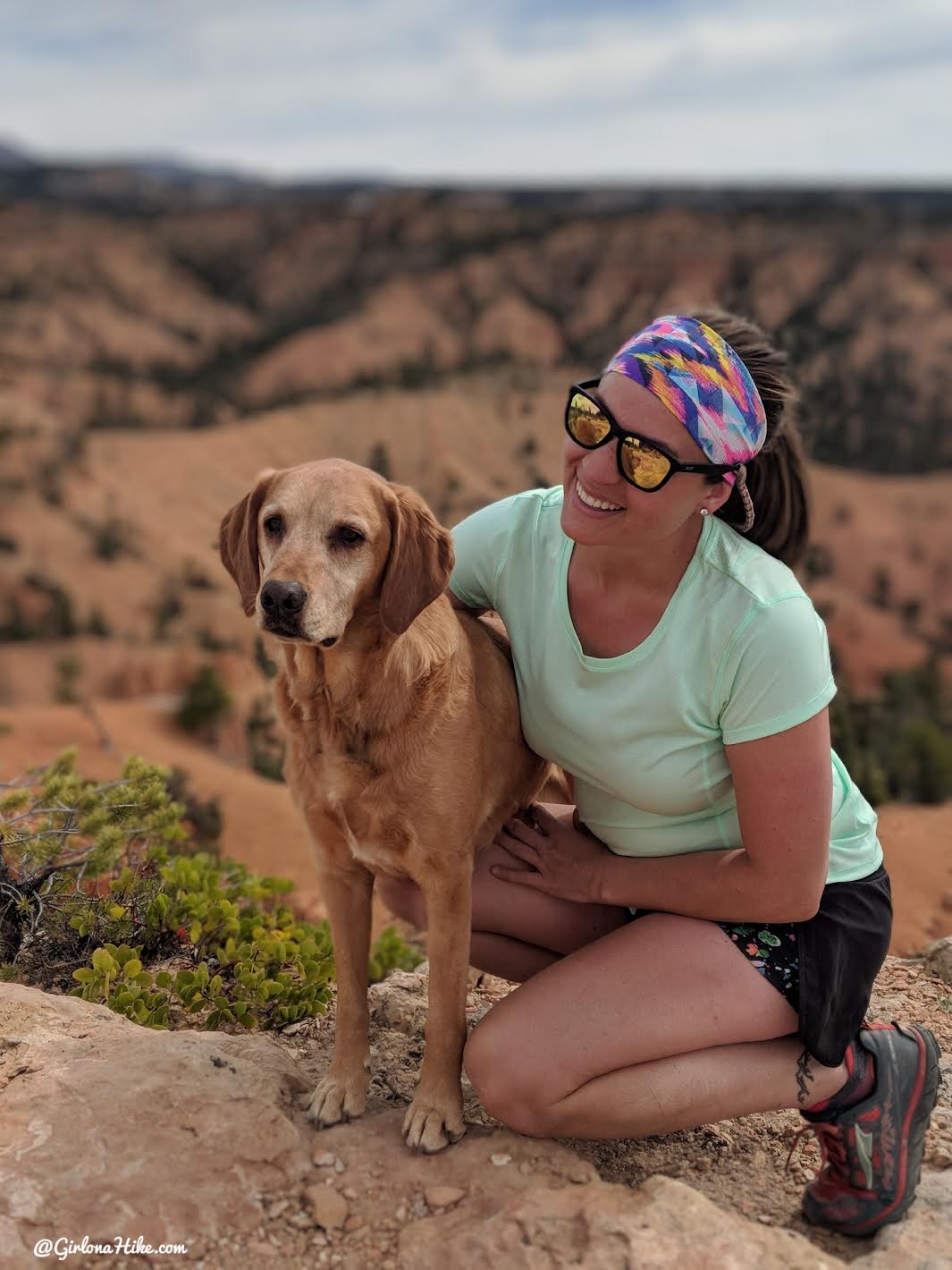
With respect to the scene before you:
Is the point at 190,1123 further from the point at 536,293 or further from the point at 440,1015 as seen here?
the point at 536,293

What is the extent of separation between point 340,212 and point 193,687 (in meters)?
36.0

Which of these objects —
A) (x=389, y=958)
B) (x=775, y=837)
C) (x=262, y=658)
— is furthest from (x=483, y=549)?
(x=262, y=658)

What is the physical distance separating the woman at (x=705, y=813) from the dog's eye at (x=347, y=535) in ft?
1.69

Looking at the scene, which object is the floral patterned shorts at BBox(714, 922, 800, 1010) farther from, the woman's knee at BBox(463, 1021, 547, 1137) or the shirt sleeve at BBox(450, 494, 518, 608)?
the shirt sleeve at BBox(450, 494, 518, 608)

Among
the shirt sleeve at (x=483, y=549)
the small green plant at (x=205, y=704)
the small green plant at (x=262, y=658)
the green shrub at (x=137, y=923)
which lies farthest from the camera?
the small green plant at (x=205, y=704)

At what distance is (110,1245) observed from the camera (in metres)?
2.15

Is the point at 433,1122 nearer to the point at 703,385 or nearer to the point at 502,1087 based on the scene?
the point at 502,1087

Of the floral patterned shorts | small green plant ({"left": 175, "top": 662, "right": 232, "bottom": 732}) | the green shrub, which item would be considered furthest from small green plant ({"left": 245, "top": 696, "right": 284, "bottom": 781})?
the floral patterned shorts

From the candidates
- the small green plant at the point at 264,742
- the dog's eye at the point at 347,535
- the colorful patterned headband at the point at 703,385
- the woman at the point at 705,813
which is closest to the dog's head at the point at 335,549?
the dog's eye at the point at 347,535

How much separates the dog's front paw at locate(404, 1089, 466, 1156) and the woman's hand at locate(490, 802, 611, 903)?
0.58 m

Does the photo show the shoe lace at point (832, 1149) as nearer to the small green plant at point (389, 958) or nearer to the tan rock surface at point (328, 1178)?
the tan rock surface at point (328, 1178)

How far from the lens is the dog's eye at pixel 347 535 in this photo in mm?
2627

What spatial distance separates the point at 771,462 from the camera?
2.77 metres

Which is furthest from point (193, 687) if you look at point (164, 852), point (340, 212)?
point (340, 212)
